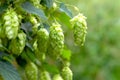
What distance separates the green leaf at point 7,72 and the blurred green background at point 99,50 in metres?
2.63

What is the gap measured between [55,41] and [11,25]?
16 cm

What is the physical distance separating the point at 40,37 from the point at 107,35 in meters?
2.84

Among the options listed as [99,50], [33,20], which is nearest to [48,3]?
[33,20]

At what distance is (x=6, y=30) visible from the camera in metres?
1.31

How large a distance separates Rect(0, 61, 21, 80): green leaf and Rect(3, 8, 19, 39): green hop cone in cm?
16

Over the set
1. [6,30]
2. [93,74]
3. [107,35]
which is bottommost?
[6,30]

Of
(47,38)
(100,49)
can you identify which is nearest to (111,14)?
(100,49)

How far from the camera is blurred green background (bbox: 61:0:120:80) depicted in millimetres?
4133

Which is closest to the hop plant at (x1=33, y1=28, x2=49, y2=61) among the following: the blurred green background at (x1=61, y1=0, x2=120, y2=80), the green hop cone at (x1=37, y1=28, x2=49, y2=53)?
the green hop cone at (x1=37, y1=28, x2=49, y2=53)

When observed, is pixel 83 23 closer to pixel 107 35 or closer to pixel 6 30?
pixel 6 30

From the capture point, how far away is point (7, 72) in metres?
1.43

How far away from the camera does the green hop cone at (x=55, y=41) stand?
1.39 m

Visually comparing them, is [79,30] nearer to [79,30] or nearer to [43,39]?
[79,30]

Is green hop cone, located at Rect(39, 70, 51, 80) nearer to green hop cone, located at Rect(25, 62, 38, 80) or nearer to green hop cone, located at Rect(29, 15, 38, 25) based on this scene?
green hop cone, located at Rect(25, 62, 38, 80)
